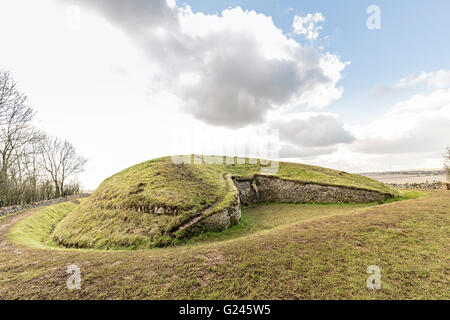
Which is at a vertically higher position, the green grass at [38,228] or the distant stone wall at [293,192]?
the distant stone wall at [293,192]

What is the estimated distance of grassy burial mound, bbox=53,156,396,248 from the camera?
11.7 meters

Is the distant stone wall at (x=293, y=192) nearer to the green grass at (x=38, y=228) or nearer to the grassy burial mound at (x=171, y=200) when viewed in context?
the grassy burial mound at (x=171, y=200)

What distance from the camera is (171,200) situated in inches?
543

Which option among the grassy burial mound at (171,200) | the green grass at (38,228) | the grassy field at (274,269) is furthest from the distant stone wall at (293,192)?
the green grass at (38,228)

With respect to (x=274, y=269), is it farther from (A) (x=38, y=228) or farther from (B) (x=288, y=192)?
(A) (x=38, y=228)

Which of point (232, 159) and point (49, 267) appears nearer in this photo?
point (49, 267)

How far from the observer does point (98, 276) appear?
20.0 ft

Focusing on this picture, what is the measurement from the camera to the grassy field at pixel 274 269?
191 inches

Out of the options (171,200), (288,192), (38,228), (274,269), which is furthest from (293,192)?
(38,228)

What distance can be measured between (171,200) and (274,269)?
10106 mm

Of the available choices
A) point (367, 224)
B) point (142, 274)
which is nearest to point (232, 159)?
point (367, 224)

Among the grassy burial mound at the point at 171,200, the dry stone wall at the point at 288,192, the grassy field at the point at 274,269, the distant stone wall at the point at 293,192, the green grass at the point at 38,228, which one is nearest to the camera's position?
the grassy field at the point at 274,269
